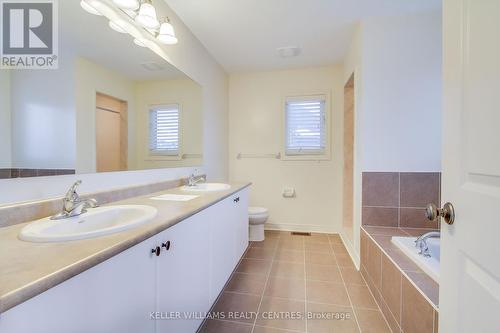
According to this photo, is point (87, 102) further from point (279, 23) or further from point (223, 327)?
point (279, 23)

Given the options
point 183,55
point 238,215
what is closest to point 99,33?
point 183,55

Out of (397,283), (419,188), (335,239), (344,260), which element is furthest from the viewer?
(335,239)

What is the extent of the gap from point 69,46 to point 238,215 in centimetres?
164

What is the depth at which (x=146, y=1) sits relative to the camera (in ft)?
5.19

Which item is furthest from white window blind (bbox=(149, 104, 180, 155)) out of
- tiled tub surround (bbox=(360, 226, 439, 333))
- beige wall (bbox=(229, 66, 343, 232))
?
tiled tub surround (bbox=(360, 226, 439, 333))

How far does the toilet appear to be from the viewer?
2.85 metres

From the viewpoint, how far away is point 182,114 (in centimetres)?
216

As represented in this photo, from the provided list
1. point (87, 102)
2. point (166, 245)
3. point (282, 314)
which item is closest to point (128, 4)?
point (87, 102)

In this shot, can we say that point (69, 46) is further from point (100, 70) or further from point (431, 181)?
point (431, 181)

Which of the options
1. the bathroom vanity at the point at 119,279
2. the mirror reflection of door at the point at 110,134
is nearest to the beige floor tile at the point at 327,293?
the bathroom vanity at the point at 119,279

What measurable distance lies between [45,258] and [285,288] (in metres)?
1.71

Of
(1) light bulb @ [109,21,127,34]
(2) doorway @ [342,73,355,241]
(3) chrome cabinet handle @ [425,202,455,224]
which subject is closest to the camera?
(3) chrome cabinet handle @ [425,202,455,224]

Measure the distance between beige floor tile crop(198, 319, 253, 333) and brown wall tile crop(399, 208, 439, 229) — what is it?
5.27 feet

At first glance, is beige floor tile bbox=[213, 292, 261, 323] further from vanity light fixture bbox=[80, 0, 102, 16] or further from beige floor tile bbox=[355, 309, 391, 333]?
vanity light fixture bbox=[80, 0, 102, 16]
